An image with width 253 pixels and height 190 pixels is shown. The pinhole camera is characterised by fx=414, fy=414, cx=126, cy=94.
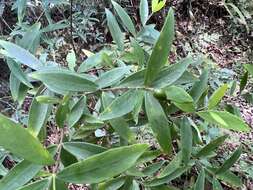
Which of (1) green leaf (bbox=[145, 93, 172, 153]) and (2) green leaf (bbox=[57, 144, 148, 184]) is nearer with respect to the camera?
(2) green leaf (bbox=[57, 144, 148, 184])

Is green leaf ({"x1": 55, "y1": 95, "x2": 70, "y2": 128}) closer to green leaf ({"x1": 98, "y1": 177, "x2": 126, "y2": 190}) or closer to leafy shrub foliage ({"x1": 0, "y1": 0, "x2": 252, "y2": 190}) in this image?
leafy shrub foliage ({"x1": 0, "y1": 0, "x2": 252, "y2": 190})

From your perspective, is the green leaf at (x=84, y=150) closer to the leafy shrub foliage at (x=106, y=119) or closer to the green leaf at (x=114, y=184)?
the leafy shrub foliage at (x=106, y=119)

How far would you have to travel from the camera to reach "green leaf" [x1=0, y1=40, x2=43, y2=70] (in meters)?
0.79

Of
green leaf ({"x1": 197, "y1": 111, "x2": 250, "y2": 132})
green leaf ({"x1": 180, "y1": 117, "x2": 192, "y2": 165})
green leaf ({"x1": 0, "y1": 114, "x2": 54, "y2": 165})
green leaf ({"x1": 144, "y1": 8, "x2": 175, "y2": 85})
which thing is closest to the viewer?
green leaf ({"x1": 0, "y1": 114, "x2": 54, "y2": 165})

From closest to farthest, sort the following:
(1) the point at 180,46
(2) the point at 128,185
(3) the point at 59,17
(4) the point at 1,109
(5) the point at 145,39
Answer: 1. (2) the point at 128,185
2. (5) the point at 145,39
3. (4) the point at 1,109
4. (3) the point at 59,17
5. (1) the point at 180,46

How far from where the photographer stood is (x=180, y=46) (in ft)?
9.56

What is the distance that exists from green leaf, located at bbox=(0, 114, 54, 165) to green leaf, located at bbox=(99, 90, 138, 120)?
0.67 ft

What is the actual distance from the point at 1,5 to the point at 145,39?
2.50 ft

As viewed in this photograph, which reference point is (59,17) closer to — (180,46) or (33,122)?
(180,46)

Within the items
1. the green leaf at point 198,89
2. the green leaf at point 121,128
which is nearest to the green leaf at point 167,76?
the green leaf at point 121,128

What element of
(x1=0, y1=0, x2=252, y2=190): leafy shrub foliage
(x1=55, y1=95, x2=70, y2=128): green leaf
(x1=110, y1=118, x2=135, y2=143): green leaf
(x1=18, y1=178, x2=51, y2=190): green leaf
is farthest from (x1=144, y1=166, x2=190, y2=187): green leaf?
(x1=18, y1=178, x2=51, y2=190): green leaf

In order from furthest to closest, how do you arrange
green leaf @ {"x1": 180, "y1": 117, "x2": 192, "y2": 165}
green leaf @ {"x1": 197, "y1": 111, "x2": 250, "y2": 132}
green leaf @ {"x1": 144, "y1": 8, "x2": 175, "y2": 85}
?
green leaf @ {"x1": 180, "y1": 117, "x2": 192, "y2": 165} < green leaf @ {"x1": 197, "y1": 111, "x2": 250, "y2": 132} < green leaf @ {"x1": 144, "y1": 8, "x2": 175, "y2": 85}

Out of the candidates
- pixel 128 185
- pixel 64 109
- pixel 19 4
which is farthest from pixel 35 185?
pixel 19 4

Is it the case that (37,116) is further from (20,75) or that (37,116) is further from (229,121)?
(229,121)
